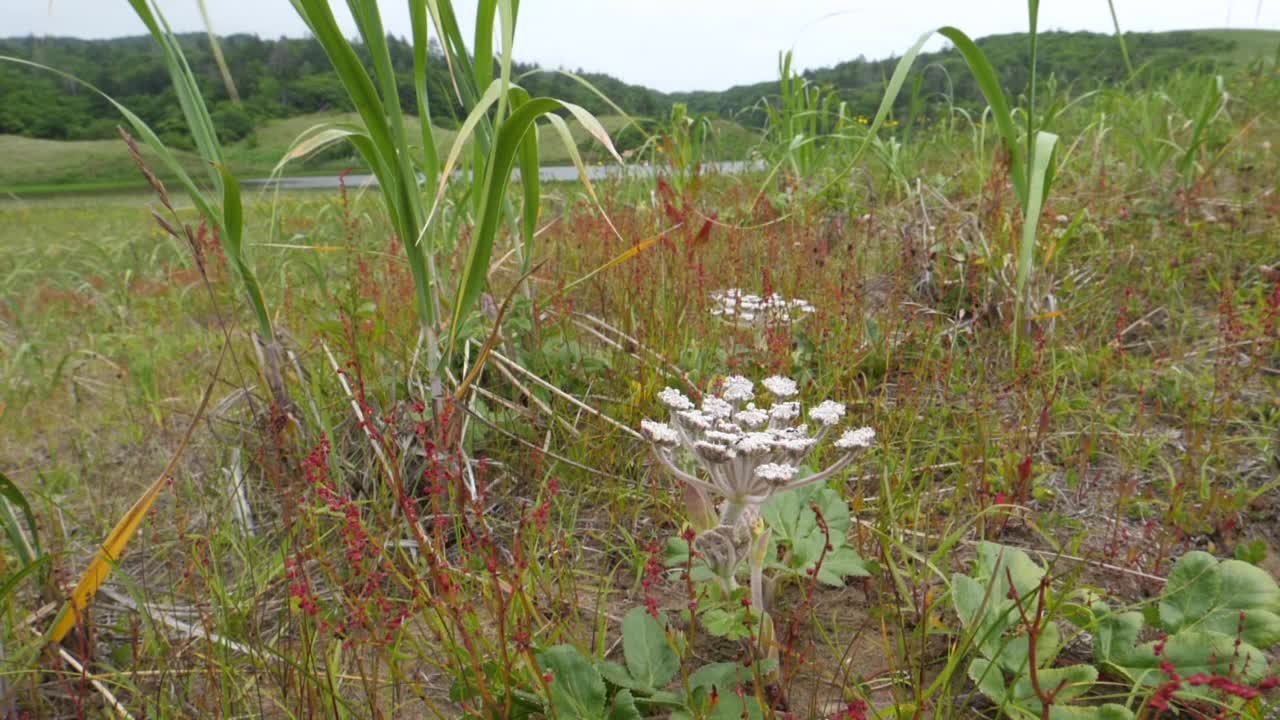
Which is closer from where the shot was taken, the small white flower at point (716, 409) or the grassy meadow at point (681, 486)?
the grassy meadow at point (681, 486)

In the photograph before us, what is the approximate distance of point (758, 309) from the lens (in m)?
2.26

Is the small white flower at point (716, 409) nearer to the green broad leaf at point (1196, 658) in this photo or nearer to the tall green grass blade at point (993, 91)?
the green broad leaf at point (1196, 658)

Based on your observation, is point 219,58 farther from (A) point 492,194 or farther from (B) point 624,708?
(B) point 624,708

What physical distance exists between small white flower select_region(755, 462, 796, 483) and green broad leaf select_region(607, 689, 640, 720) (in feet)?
1.25

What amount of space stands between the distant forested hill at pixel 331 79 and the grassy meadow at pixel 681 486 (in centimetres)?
45

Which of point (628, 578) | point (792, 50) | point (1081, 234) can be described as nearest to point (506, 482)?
point (628, 578)

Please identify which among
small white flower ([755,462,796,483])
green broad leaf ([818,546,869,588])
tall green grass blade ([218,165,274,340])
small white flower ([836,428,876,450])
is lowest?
green broad leaf ([818,546,869,588])

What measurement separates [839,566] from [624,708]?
46cm

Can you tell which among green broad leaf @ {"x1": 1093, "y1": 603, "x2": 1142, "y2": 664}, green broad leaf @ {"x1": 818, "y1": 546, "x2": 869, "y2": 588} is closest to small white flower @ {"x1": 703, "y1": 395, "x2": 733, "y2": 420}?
green broad leaf @ {"x1": 818, "y1": 546, "x2": 869, "y2": 588}

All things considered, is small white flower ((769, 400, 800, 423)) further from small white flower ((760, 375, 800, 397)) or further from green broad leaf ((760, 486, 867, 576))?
green broad leaf ((760, 486, 867, 576))

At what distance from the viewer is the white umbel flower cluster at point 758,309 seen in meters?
2.09

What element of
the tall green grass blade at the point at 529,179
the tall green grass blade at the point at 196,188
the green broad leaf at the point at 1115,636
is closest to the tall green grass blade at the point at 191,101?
the tall green grass blade at the point at 196,188

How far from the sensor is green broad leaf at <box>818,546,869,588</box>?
1.21 meters

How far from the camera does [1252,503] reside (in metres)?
1.62
